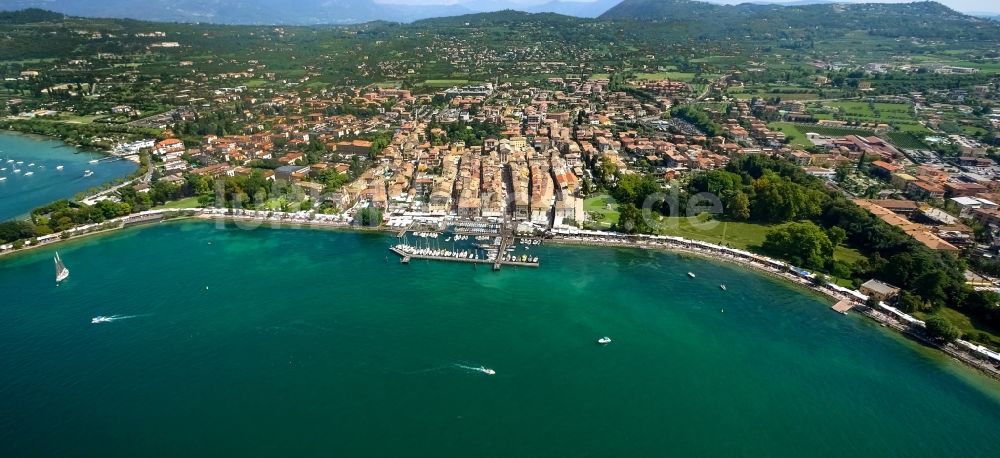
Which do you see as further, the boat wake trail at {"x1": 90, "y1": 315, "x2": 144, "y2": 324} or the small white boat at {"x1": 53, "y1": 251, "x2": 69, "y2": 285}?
the small white boat at {"x1": 53, "y1": 251, "x2": 69, "y2": 285}

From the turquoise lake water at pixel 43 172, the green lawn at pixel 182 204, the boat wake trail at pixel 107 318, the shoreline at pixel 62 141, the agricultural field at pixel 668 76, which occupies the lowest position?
the boat wake trail at pixel 107 318

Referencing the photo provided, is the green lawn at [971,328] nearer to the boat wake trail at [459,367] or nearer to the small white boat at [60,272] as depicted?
the boat wake trail at [459,367]

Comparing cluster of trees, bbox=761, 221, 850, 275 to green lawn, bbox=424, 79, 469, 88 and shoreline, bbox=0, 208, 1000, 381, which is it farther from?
green lawn, bbox=424, 79, 469, 88

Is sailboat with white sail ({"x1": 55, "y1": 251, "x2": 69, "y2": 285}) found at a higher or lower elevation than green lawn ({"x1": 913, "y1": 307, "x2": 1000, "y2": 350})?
higher

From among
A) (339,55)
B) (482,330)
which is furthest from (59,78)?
(482,330)

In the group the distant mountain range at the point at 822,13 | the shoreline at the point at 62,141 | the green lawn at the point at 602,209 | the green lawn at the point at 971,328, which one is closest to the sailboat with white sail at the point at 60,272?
the shoreline at the point at 62,141

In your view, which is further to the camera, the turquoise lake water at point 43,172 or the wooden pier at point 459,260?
the turquoise lake water at point 43,172

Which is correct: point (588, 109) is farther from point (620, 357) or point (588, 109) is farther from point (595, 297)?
point (620, 357)

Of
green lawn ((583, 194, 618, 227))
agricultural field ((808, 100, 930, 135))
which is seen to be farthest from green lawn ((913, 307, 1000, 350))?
agricultural field ((808, 100, 930, 135))
